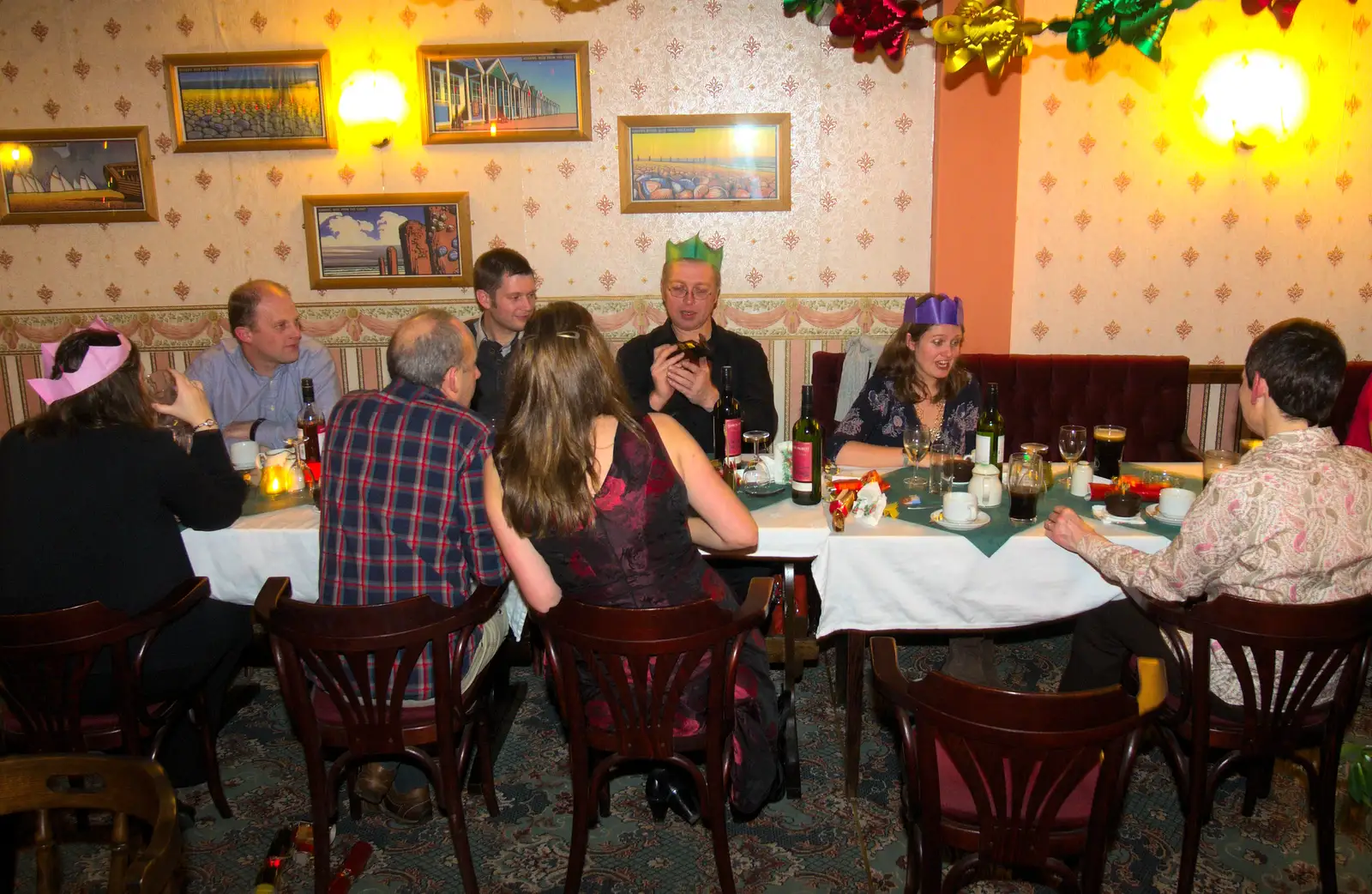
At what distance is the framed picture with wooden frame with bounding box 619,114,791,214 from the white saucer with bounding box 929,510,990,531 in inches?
107

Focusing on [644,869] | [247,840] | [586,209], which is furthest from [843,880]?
[586,209]

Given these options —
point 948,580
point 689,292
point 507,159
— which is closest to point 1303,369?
point 948,580

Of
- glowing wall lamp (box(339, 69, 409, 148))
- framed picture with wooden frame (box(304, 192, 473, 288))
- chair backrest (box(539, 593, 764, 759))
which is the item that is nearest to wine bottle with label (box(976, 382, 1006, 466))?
chair backrest (box(539, 593, 764, 759))

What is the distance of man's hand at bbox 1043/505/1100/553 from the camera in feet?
8.18

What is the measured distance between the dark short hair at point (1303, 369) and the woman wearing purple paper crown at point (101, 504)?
275cm

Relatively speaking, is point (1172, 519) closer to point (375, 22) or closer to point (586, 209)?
point (586, 209)

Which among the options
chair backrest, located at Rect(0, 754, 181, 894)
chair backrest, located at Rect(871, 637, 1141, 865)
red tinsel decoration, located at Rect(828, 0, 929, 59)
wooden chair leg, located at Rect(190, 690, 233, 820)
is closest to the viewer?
chair backrest, located at Rect(0, 754, 181, 894)

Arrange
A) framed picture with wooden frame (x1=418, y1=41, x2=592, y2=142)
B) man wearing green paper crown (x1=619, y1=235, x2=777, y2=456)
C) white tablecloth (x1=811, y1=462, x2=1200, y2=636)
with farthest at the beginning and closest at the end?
framed picture with wooden frame (x1=418, y1=41, x2=592, y2=142) → man wearing green paper crown (x1=619, y1=235, x2=777, y2=456) → white tablecloth (x1=811, y1=462, x2=1200, y2=636)


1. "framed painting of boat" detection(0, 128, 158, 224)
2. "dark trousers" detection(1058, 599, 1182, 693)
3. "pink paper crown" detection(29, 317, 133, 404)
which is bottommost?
"dark trousers" detection(1058, 599, 1182, 693)

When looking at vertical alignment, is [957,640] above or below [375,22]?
below

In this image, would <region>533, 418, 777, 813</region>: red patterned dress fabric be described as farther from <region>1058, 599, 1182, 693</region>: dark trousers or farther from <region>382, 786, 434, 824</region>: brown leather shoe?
<region>1058, 599, 1182, 693</region>: dark trousers

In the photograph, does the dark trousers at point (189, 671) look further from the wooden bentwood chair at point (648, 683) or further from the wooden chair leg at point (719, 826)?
the wooden chair leg at point (719, 826)

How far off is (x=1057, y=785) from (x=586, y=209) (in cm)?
402

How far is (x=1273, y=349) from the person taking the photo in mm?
2164
